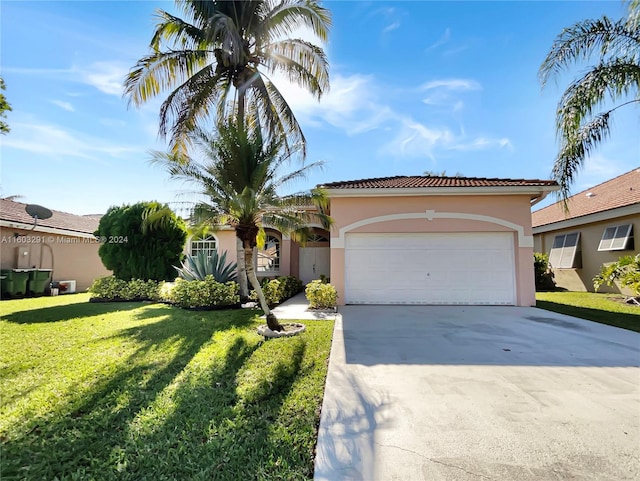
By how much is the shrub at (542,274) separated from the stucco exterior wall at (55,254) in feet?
80.9

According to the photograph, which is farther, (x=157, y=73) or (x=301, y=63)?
(x=301, y=63)

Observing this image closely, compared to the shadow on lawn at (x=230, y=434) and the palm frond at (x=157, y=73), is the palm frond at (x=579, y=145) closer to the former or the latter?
the shadow on lawn at (x=230, y=434)

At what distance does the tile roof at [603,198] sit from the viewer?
14041 millimetres

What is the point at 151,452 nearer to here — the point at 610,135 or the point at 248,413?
the point at 248,413

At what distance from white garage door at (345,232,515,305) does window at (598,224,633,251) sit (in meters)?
6.58

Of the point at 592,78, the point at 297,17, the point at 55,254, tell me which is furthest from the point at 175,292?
the point at 592,78

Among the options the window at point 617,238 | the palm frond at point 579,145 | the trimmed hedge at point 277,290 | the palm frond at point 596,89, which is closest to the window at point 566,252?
the window at point 617,238

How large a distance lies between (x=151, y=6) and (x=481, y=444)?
14830 millimetres

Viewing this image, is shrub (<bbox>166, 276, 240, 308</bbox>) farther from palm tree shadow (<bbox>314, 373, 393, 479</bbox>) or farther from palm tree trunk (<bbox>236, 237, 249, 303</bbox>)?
palm tree shadow (<bbox>314, 373, 393, 479</bbox>)

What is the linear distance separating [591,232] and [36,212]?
26967mm

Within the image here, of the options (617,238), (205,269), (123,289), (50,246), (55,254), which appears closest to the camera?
(205,269)

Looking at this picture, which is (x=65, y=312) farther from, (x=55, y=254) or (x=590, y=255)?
(x=590, y=255)

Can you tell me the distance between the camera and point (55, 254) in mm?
15516

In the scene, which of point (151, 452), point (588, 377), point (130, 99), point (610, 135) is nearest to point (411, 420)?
point (151, 452)
